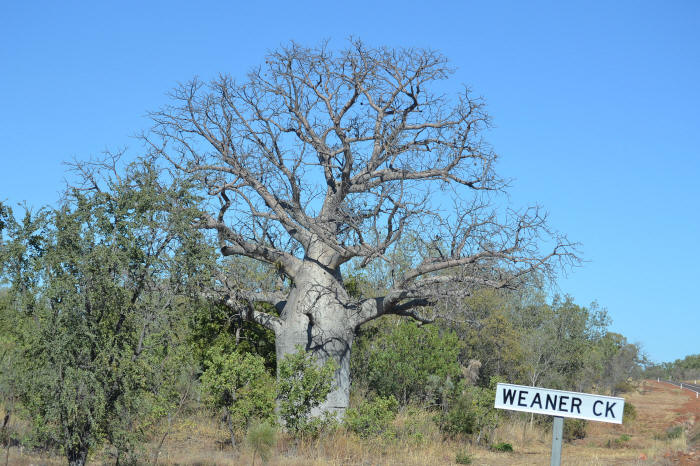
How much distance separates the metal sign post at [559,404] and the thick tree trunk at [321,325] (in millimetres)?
7860

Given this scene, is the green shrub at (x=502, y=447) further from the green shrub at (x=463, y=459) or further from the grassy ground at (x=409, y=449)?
the green shrub at (x=463, y=459)

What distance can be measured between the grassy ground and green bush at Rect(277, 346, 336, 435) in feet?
0.95

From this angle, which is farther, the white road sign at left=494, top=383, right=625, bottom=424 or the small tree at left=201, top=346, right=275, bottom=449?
the small tree at left=201, top=346, right=275, bottom=449

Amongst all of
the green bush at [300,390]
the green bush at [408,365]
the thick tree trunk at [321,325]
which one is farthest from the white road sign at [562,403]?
the green bush at [408,365]

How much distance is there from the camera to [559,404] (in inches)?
210

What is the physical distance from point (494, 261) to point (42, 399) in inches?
299

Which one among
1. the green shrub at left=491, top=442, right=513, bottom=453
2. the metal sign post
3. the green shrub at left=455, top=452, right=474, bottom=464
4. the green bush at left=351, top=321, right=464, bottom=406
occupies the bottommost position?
the green shrub at left=455, top=452, right=474, bottom=464

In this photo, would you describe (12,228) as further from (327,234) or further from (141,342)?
(327,234)

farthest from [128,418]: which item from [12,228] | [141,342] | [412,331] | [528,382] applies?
[528,382]

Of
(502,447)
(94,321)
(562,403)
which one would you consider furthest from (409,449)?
(562,403)

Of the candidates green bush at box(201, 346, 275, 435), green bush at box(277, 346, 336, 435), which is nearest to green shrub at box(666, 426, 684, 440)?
green bush at box(277, 346, 336, 435)

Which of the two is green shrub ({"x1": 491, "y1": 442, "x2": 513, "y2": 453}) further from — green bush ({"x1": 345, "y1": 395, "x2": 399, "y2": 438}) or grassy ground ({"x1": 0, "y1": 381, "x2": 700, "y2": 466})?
green bush ({"x1": 345, "y1": 395, "x2": 399, "y2": 438})

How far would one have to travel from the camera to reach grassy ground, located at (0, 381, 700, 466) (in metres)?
11.0

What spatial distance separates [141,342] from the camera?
8.48 meters
